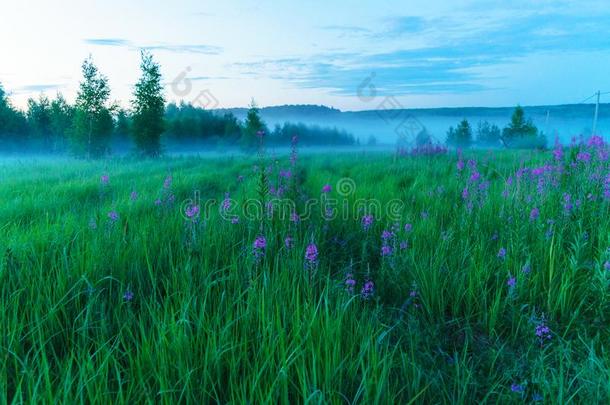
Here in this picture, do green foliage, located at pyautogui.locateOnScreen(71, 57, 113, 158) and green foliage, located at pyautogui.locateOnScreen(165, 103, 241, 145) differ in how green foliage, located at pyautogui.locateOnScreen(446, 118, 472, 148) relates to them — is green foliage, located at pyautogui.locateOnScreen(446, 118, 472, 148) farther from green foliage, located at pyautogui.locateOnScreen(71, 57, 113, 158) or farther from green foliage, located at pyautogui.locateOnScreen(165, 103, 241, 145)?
green foliage, located at pyautogui.locateOnScreen(71, 57, 113, 158)

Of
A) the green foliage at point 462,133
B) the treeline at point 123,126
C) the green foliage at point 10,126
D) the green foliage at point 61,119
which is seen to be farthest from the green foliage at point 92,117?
the green foliage at point 462,133

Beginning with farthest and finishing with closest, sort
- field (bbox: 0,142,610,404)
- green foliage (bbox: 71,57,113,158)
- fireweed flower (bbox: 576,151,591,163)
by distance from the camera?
green foliage (bbox: 71,57,113,158) < fireweed flower (bbox: 576,151,591,163) < field (bbox: 0,142,610,404)

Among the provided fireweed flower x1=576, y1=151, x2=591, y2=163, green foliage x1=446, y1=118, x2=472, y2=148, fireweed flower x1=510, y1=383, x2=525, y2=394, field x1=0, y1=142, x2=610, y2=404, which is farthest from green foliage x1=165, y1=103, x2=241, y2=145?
fireweed flower x1=510, y1=383, x2=525, y2=394

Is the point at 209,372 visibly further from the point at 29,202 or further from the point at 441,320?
the point at 29,202

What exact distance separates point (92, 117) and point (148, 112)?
5021 mm

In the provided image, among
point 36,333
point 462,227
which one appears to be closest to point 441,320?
point 462,227

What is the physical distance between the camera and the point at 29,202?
5.50 meters

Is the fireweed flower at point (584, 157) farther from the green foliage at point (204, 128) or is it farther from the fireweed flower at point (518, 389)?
the green foliage at point (204, 128)

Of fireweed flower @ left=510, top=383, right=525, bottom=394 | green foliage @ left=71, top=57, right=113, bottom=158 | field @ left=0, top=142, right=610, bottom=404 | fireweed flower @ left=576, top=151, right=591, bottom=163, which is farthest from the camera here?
green foliage @ left=71, top=57, right=113, bottom=158

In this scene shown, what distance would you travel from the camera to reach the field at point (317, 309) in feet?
4.87

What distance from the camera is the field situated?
1.49 m

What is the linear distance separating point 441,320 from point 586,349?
0.79 m

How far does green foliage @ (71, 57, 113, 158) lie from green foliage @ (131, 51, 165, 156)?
305 centimetres

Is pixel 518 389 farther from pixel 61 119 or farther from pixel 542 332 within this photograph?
pixel 61 119
